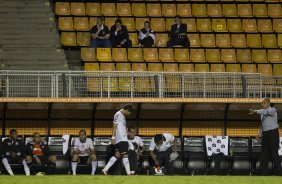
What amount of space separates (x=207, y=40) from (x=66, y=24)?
425 cm

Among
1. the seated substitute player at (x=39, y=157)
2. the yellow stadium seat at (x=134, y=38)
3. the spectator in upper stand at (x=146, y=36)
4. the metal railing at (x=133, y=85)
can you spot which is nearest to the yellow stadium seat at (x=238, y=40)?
the spectator in upper stand at (x=146, y=36)

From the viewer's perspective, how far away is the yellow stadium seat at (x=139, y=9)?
91.8ft

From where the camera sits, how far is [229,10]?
28.5m

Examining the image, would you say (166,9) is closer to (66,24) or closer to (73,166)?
(66,24)

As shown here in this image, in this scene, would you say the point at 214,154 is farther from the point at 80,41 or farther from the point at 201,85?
the point at 80,41

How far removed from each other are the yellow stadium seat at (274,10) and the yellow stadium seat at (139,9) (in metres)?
3.97

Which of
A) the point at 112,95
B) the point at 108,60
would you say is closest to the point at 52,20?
the point at 108,60

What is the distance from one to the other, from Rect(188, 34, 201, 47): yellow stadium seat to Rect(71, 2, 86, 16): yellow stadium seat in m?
3.36

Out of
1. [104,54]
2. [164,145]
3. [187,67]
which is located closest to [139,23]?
[104,54]

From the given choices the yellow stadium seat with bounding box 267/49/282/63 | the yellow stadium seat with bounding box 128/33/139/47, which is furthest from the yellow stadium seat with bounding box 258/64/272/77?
the yellow stadium seat with bounding box 128/33/139/47

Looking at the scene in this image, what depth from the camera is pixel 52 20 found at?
27.5m

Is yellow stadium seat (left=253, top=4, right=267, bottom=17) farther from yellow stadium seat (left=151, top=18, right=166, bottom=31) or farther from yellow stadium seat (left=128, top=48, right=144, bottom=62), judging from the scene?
yellow stadium seat (left=128, top=48, right=144, bottom=62)

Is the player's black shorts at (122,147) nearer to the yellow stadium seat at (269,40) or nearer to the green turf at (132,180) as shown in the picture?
the green turf at (132,180)

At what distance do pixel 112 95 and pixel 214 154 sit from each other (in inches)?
118
